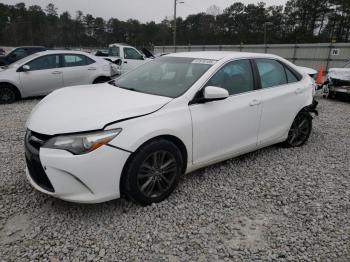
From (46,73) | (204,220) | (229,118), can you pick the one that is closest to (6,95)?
(46,73)

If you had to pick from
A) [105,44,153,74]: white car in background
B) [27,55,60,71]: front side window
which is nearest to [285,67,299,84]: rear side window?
[27,55,60,71]: front side window

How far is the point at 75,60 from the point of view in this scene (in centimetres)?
888

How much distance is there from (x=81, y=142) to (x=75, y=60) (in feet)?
22.9

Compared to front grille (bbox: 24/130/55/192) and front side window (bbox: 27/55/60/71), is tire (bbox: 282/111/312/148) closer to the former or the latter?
front grille (bbox: 24/130/55/192)

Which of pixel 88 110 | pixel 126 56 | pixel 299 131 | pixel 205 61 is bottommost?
pixel 299 131

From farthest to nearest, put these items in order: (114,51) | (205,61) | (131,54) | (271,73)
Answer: (114,51) < (131,54) < (271,73) < (205,61)

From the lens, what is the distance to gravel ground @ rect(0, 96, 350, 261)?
2521 millimetres

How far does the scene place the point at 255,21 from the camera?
58.7m

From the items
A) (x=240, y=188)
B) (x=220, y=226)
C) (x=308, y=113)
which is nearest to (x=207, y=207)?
(x=220, y=226)

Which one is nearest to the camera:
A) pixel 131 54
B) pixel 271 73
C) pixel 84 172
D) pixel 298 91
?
pixel 84 172

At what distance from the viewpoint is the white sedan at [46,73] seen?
798cm

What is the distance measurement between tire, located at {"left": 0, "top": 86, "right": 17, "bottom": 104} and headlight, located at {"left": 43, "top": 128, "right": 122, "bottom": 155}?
643 centimetres

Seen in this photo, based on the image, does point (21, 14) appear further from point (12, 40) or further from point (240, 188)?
point (240, 188)

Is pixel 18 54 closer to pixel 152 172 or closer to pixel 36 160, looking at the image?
pixel 36 160
